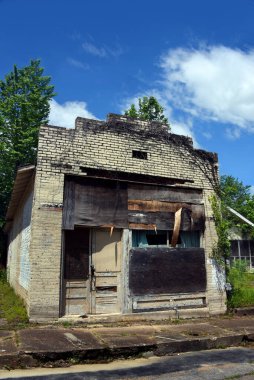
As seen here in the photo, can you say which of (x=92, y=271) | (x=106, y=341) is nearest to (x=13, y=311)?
(x=92, y=271)

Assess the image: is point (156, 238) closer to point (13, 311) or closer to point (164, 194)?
point (164, 194)

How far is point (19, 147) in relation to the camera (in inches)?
962

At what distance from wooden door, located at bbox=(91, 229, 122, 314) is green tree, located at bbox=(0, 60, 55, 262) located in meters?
14.8

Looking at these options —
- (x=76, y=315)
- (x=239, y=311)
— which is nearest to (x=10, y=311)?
(x=76, y=315)

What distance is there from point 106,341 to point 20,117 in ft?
71.9

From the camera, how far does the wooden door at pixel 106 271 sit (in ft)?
28.9

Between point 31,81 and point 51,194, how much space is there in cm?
2153

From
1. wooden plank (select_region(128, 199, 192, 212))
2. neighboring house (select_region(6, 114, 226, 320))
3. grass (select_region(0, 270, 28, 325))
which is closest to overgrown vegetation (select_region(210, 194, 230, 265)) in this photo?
neighboring house (select_region(6, 114, 226, 320))

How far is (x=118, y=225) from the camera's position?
359 inches

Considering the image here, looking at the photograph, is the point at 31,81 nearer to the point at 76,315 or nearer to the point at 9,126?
the point at 9,126

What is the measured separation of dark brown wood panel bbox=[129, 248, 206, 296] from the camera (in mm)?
9109

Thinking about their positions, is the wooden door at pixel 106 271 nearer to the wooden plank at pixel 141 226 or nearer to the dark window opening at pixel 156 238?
the wooden plank at pixel 141 226

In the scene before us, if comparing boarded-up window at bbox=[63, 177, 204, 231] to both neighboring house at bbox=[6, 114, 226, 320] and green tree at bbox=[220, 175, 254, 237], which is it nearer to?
neighboring house at bbox=[6, 114, 226, 320]

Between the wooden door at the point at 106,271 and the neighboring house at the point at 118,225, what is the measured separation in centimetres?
3
